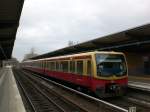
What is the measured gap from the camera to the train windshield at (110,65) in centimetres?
1556

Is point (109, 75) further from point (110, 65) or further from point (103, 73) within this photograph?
point (110, 65)

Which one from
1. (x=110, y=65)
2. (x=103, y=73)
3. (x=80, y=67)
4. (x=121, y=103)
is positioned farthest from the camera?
(x=80, y=67)

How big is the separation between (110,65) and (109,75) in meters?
0.62

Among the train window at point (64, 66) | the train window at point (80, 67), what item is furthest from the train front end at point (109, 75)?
the train window at point (64, 66)

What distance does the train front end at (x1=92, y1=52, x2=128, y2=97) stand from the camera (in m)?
15.2

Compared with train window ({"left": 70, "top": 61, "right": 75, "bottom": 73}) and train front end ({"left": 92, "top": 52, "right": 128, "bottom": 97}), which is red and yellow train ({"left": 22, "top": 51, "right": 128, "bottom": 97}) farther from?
train window ({"left": 70, "top": 61, "right": 75, "bottom": 73})

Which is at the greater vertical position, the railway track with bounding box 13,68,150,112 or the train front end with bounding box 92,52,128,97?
the train front end with bounding box 92,52,128,97

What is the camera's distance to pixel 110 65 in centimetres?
1591

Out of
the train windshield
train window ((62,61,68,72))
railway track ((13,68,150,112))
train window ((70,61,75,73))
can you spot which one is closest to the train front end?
the train windshield

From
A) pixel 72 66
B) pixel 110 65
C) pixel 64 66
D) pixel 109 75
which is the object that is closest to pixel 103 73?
pixel 109 75

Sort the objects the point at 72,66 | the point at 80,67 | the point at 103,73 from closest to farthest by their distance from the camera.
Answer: the point at 103,73 → the point at 80,67 → the point at 72,66

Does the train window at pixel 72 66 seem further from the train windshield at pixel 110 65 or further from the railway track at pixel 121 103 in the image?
the train windshield at pixel 110 65

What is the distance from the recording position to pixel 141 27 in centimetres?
1875

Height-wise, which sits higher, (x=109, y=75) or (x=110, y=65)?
(x=110, y=65)
